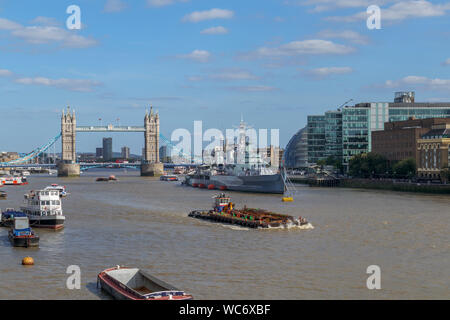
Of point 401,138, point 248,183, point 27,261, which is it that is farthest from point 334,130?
point 27,261

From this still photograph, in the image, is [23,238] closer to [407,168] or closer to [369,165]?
[407,168]

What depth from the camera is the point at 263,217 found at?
49.1m

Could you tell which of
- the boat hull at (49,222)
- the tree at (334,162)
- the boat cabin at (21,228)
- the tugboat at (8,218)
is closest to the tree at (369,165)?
the tree at (334,162)

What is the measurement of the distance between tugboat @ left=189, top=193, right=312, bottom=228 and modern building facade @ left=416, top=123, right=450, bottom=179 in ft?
177

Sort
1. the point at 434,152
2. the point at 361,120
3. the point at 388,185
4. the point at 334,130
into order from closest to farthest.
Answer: the point at 388,185
the point at 434,152
the point at 361,120
the point at 334,130

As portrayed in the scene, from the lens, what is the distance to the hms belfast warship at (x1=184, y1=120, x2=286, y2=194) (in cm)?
9456

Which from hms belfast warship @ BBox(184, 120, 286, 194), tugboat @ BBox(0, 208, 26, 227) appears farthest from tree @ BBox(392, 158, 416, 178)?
tugboat @ BBox(0, 208, 26, 227)

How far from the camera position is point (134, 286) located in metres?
25.1

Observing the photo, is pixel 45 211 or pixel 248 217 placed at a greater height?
pixel 45 211

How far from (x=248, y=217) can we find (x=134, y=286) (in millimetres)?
24611

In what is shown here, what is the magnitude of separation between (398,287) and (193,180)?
106 m

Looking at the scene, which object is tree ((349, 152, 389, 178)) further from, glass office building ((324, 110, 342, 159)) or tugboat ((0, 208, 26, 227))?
tugboat ((0, 208, 26, 227))

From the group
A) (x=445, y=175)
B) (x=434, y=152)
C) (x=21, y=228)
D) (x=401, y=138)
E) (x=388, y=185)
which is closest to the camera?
(x=21, y=228)

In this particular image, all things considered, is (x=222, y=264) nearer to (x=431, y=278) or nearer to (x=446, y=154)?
(x=431, y=278)
